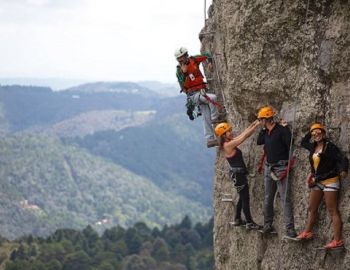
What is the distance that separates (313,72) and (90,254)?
102436 mm

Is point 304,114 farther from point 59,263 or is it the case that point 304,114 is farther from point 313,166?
point 59,263

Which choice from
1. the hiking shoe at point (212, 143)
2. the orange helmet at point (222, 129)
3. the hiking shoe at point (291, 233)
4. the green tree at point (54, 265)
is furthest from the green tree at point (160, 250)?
the hiking shoe at point (291, 233)

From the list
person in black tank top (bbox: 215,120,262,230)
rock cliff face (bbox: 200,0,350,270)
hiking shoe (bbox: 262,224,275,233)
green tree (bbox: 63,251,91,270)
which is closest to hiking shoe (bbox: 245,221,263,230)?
person in black tank top (bbox: 215,120,262,230)

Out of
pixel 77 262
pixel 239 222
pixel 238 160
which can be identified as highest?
pixel 238 160

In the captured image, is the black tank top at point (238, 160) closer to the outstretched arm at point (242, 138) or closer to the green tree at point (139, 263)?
the outstretched arm at point (242, 138)

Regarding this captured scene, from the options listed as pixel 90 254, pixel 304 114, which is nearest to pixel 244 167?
pixel 304 114

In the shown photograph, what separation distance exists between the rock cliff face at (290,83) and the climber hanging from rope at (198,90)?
0.53 m

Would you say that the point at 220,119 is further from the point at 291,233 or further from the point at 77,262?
the point at 77,262

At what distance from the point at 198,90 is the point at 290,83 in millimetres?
2902

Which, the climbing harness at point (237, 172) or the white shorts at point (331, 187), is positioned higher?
the white shorts at point (331, 187)

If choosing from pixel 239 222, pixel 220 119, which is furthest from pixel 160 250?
pixel 239 222

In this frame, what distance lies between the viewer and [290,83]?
12055 mm

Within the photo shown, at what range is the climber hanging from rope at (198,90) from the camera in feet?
47.1

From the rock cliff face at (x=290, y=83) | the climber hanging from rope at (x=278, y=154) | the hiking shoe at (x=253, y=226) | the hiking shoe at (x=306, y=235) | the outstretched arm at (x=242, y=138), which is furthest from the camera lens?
the hiking shoe at (x=253, y=226)
